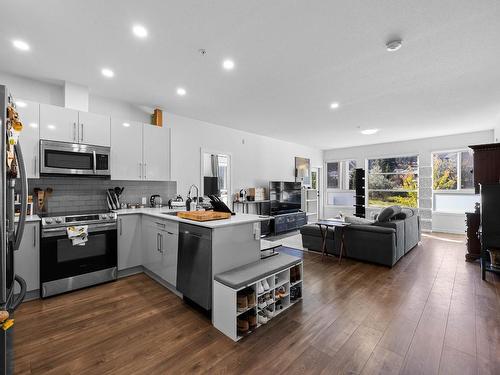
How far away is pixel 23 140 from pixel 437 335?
185 inches

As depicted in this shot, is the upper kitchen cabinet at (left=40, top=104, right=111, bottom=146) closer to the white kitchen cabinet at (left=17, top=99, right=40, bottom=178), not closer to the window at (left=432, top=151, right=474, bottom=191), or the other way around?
the white kitchen cabinet at (left=17, top=99, right=40, bottom=178)

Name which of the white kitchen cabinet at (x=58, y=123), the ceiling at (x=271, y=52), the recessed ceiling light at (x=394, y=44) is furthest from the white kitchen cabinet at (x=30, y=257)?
the recessed ceiling light at (x=394, y=44)

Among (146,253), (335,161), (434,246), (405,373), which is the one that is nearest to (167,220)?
(146,253)

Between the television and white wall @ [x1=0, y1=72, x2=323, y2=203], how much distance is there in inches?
14.9

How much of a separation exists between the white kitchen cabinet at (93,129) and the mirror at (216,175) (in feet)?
6.42

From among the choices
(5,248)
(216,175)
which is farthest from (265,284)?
(216,175)

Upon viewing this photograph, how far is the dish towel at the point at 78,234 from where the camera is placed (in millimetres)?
2752

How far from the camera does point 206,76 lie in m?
3.03

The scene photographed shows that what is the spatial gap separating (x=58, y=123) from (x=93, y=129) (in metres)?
0.38

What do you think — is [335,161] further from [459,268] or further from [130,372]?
[130,372]

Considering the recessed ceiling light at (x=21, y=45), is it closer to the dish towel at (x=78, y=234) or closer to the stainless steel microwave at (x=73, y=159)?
the stainless steel microwave at (x=73, y=159)

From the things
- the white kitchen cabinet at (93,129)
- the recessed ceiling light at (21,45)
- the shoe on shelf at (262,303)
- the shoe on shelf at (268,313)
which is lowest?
the shoe on shelf at (268,313)

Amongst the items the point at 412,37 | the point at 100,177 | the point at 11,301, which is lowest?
the point at 11,301

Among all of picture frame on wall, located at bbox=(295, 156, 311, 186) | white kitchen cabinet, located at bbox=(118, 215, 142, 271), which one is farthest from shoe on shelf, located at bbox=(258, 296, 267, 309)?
picture frame on wall, located at bbox=(295, 156, 311, 186)
